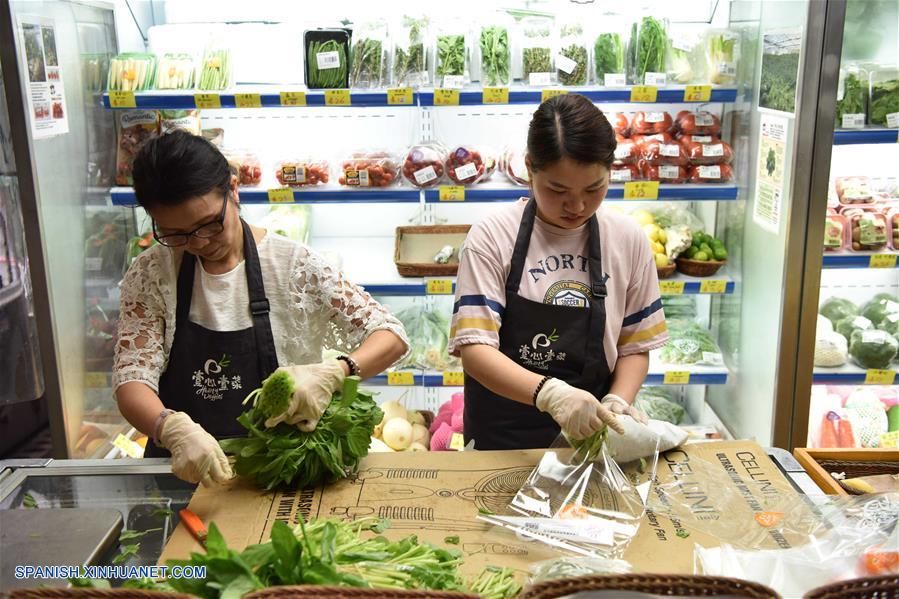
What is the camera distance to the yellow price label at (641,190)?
3953 mm

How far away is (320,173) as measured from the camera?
4.07 metres

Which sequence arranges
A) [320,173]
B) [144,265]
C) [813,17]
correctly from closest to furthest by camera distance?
1. [144,265]
2. [813,17]
3. [320,173]

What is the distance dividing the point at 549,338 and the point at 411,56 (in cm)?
208

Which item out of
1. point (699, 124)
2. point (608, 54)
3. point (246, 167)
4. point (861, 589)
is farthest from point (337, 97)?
point (861, 589)

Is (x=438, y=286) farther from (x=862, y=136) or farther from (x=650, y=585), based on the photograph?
(x=650, y=585)

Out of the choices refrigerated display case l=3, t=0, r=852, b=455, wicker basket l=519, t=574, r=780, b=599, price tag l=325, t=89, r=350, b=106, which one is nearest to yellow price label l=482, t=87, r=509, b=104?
refrigerated display case l=3, t=0, r=852, b=455

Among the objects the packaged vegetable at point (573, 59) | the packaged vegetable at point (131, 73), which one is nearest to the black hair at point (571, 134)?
the packaged vegetable at point (573, 59)

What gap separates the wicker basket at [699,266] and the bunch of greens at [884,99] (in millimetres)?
954

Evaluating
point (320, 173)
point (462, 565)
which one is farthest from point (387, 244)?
point (462, 565)

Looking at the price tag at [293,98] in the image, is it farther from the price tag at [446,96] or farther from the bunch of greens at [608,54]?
the bunch of greens at [608,54]

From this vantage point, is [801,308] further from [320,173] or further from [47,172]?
[47,172]

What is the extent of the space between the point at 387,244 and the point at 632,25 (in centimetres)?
170

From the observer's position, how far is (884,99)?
12.0 feet

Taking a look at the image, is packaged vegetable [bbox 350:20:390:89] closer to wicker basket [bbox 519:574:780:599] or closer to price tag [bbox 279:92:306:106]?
price tag [bbox 279:92:306:106]
